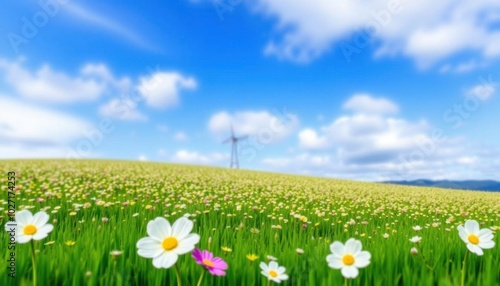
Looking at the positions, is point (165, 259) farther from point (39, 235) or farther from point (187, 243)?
point (39, 235)

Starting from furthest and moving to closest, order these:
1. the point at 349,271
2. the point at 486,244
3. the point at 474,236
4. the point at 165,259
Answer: the point at 474,236, the point at 486,244, the point at 349,271, the point at 165,259

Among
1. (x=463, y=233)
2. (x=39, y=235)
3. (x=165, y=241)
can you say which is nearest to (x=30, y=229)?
(x=39, y=235)

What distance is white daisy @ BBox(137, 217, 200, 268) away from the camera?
6.02 feet

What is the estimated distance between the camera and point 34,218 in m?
2.22

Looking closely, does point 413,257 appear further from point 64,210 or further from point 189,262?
point 64,210

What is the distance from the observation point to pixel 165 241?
1.93m

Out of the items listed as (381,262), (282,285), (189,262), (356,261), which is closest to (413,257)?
(381,262)

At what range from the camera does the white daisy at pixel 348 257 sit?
→ 6.64 feet

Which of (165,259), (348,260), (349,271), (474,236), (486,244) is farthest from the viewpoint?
(474,236)

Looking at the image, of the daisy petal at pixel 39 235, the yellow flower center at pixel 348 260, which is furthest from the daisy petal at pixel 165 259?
the yellow flower center at pixel 348 260

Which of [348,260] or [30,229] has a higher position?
[30,229]

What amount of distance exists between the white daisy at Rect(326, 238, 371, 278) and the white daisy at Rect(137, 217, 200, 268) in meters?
0.89

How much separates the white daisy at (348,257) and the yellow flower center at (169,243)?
0.95m

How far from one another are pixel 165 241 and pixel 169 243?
3 cm
